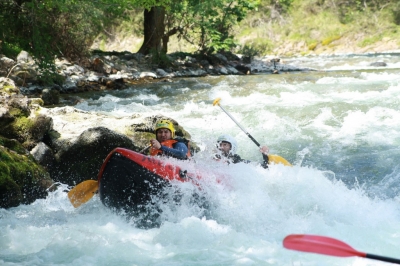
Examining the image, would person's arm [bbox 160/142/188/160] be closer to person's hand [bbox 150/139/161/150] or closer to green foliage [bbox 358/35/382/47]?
person's hand [bbox 150/139/161/150]

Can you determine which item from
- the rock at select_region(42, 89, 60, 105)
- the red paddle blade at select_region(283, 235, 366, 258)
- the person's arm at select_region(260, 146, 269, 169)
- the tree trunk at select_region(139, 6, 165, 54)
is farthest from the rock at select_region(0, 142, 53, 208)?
the tree trunk at select_region(139, 6, 165, 54)

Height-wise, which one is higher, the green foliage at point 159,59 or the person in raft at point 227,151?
the green foliage at point 159,59

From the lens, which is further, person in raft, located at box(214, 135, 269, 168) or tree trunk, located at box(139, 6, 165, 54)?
tree trunk, located at box(139, 6, 165, 54)

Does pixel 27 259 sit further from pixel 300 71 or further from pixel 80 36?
pixel 300 71

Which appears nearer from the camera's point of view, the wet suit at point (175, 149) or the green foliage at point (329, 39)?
the wet suit at point (175, 149)

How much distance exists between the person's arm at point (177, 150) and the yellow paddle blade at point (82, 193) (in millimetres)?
828

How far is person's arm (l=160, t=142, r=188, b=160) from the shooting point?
18.3ft

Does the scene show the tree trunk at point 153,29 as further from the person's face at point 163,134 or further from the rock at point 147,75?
the person's face at point 163,134

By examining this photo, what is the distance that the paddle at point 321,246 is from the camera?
2.79 metres

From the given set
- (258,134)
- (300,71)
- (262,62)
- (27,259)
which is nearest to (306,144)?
(258,134)

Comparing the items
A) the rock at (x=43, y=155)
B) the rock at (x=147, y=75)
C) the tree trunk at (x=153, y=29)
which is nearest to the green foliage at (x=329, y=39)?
the tree trunk at (x=153, y=29)

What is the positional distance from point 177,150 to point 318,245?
2972mm

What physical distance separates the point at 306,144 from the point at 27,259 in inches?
211

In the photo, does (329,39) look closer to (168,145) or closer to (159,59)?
(159,59)
